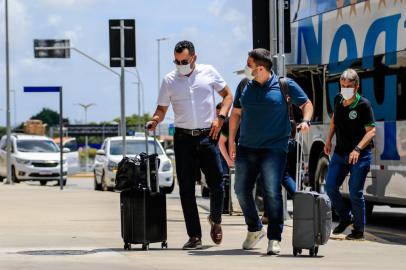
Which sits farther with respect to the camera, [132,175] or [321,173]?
[321,173]

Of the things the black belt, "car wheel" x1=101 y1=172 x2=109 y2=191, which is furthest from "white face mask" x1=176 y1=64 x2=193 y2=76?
"car wheel" x1=101 y1=172 x2=109 y2=191

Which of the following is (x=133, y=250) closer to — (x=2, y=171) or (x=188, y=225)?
(x=188, y=225)

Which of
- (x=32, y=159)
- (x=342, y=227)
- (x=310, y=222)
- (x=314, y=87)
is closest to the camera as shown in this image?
(x=310, y=222)

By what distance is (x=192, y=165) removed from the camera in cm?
1202

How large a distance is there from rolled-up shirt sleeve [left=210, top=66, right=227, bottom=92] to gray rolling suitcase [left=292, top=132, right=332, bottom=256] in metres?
1.41

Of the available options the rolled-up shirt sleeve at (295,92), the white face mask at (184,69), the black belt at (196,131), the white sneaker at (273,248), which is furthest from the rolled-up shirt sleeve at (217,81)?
the white sneaker at (273,248)

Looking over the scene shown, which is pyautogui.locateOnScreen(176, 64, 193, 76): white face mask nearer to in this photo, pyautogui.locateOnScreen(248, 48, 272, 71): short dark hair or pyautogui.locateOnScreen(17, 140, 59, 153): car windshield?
pyautogui.locateOnScreen(248, 48, 272, 71): short dark hair

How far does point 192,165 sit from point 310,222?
1378mm

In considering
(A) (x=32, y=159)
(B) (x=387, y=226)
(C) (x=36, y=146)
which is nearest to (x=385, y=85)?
(B) (x=387, y=226)

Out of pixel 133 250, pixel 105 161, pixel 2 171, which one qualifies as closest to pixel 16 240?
pixel 133 250

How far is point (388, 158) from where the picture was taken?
1631cm

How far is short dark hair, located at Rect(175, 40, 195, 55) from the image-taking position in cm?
1196

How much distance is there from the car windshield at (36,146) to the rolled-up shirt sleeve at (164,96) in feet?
95.5

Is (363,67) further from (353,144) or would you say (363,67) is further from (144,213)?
(144,213)
